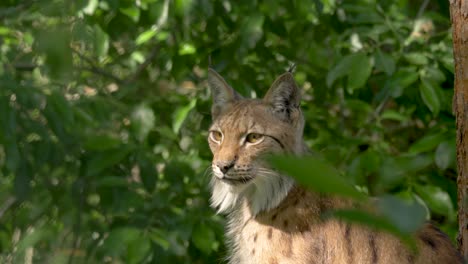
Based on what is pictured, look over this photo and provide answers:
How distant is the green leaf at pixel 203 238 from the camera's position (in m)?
5.70

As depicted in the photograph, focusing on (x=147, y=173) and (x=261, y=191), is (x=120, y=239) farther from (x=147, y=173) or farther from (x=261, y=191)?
(x=261, y=191)

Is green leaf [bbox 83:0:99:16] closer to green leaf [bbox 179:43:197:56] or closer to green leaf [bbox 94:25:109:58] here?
green leaf [bbox 94:25:109:58]

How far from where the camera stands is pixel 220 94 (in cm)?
558

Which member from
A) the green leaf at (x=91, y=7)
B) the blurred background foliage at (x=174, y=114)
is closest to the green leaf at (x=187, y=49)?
the blurred background foliage at (x=174, y=114)

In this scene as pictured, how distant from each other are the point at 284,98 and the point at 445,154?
128cm

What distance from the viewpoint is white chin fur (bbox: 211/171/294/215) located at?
16.3 feet

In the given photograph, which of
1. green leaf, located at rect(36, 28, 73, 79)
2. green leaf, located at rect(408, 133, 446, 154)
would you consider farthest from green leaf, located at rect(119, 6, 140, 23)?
green leaf, located at rect(36, 28, 73, 79)

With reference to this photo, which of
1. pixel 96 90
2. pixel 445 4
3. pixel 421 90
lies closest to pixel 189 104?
pixel 96 90

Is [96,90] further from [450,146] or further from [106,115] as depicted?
[450,146]

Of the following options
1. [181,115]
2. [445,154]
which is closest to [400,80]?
[445,154]

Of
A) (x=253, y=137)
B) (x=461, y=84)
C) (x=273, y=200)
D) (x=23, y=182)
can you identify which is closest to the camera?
(x=461, y=84)

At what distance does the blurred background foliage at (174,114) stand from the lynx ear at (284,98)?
0.68 metres

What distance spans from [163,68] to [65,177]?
2590 mm

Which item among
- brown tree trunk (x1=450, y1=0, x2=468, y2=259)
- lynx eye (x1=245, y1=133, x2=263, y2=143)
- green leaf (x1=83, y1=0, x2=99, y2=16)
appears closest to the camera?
brown tree trunk (x1=450, y1=0, x2=468, y2=259)
